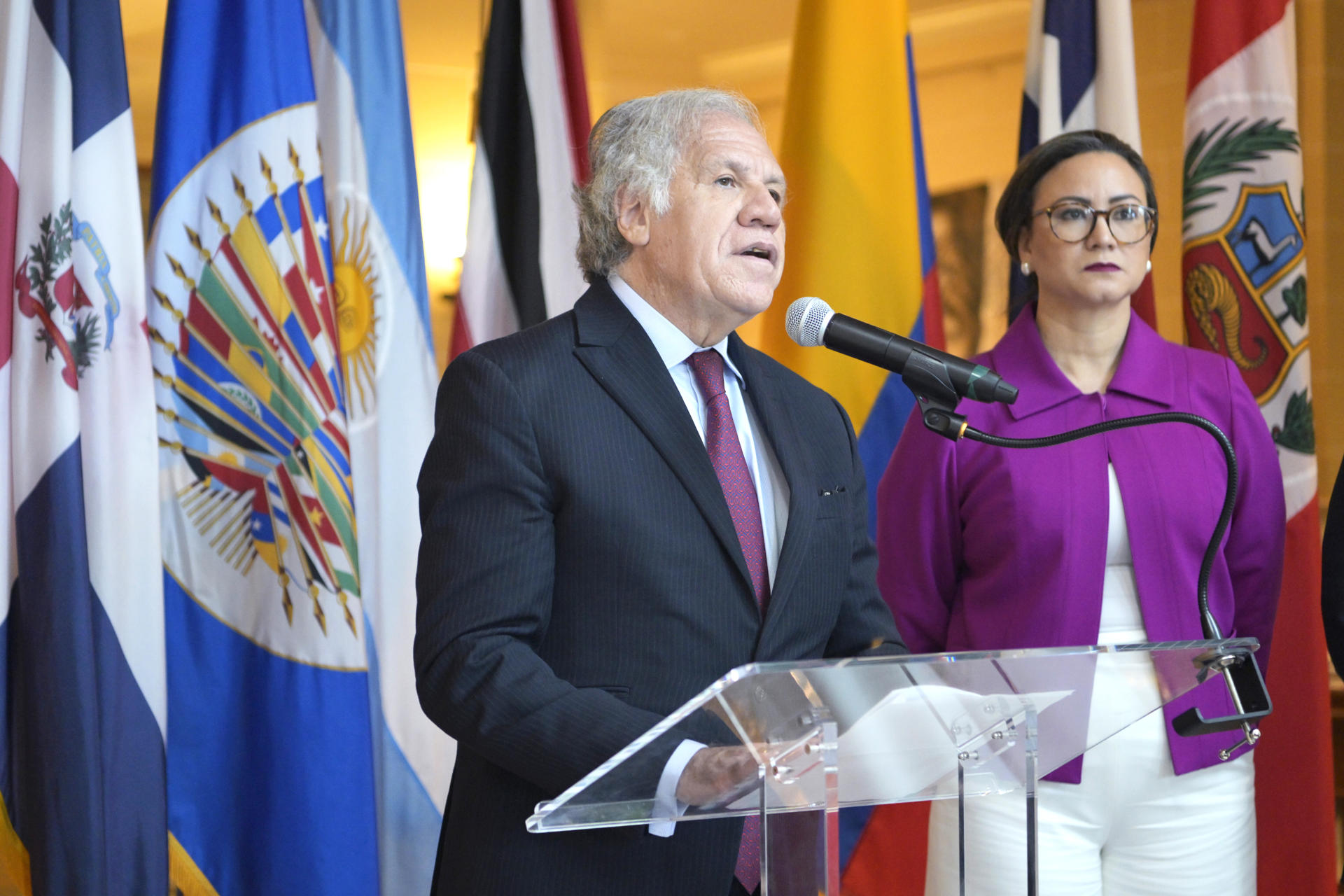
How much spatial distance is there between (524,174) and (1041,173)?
3.96 feet

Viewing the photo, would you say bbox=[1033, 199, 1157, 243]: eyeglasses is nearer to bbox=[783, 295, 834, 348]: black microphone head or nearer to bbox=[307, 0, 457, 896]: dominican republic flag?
bbox=[783, 295, 834, 348]: black microphone head

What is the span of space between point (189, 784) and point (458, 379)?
1.41 m

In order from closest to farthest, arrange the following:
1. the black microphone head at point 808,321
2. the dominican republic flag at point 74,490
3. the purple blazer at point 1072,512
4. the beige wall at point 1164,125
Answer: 1. the black microphone head at point 808,321
2. the purple blazer at point 1072,512
3. the dominican republic flag at point 74,490
4. the beige wall at point 1164,125

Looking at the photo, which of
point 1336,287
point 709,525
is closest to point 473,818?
point 709,525

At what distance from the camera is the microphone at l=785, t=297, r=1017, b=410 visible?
4.41 ft

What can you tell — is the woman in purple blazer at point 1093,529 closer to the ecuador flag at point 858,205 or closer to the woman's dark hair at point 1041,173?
the woman's dark hair at point 1041,173

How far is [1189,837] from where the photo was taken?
1.92 metres

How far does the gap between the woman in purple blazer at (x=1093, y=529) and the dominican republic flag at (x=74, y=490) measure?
4.56ft

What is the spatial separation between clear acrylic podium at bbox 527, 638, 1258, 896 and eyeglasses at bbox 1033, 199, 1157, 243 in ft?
3.88

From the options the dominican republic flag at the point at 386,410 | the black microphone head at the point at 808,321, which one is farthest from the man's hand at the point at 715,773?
the dominican republic flag at the point at 386,410

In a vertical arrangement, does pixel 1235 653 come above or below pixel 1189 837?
above

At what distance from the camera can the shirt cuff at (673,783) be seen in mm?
1065

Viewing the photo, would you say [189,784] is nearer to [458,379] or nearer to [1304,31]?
[458,379]

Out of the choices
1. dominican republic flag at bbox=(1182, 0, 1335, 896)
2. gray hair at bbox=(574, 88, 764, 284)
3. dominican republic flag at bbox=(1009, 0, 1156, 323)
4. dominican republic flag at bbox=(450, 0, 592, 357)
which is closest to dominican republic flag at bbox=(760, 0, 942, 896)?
dominican republic flag at bbox=(1009, 0, 1156, 323)
